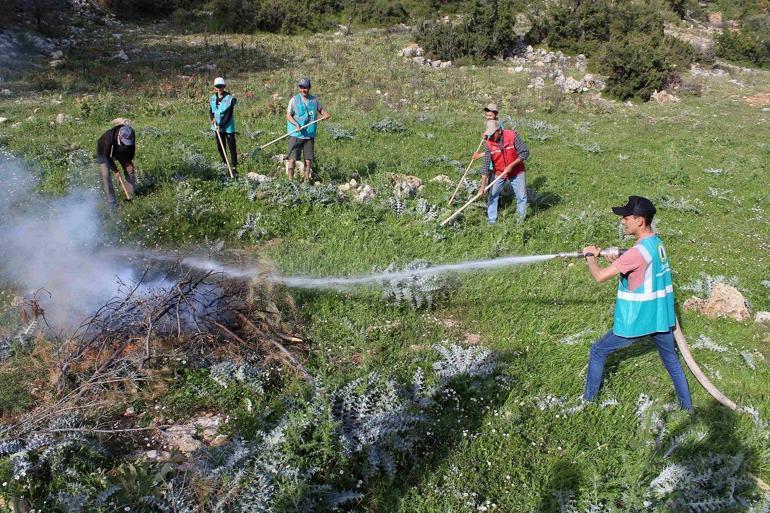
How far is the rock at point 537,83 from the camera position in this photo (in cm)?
2121

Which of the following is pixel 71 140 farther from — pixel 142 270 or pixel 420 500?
pixel 420 500

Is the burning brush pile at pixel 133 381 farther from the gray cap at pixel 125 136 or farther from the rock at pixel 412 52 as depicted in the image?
the rock at pixel 412 52

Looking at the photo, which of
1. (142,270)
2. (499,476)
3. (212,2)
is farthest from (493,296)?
(212,2)

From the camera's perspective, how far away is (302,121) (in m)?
9.45

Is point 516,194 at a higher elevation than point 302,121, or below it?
below

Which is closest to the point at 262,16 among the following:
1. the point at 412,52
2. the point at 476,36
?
the point at 412,52

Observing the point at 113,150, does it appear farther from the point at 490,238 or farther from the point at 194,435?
the point at 490,238

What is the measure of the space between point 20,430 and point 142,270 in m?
3.20

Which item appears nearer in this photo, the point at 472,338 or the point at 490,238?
the point at 472,338

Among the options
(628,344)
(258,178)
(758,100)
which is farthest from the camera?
(758,100)

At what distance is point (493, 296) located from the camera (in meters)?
7.00

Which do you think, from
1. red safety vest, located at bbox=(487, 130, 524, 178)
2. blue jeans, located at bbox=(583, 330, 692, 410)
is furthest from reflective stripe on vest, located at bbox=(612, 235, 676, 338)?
red safety vest, located at bbox=(487, 130, 524, 178)

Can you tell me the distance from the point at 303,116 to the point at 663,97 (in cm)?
1794

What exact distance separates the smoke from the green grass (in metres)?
0.53
